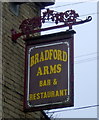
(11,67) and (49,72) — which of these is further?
(11,67)

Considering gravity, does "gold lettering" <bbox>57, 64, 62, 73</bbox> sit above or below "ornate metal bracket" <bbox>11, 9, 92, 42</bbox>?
below

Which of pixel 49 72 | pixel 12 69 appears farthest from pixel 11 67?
pixel 49 72

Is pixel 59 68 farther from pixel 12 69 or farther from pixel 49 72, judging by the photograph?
pixel 12 69

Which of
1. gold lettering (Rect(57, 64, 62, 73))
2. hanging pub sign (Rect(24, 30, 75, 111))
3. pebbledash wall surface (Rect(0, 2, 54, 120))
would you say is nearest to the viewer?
hanging pub sign (Rect(24, 30, 75, 111))

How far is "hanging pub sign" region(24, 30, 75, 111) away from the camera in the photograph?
859cm

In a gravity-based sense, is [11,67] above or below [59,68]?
below

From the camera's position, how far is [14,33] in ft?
32.0

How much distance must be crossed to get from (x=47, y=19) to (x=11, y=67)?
120cm

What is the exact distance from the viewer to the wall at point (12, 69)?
30.2 ft

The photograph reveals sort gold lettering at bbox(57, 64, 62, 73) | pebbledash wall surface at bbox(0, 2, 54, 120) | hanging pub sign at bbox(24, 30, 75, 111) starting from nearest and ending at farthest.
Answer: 1. hanging pub sign at bbox(24, 30, 75, 111)
2. gold lettering at bbox(57, 64, 62, 73)
3. pebbledash wall surface at bbox(0, 2, 54, 120)

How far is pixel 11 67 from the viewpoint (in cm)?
955

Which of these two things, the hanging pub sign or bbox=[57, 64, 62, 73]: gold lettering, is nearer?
the hanging pub sign

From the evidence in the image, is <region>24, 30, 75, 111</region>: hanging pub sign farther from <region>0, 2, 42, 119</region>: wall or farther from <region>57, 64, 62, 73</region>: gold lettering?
<region>0, 2, 42, 119</region>: wall

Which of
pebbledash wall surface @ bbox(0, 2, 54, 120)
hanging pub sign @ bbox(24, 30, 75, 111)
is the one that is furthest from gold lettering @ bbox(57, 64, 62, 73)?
pebbledash wall surface @ bbox(0, 2, 54, 120)
